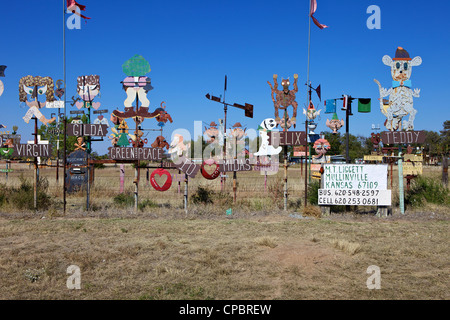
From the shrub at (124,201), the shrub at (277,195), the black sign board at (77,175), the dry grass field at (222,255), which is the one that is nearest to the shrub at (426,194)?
the dry grass field at (222,255)

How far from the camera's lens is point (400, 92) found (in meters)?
16.2

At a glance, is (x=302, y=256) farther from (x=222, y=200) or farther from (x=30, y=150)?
(x=30, y=150)

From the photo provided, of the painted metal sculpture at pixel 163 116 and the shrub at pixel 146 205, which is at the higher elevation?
the painted metal sculpture at pixel 163 116

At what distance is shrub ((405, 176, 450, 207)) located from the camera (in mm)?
15883

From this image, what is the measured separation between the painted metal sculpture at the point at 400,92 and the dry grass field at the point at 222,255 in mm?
4289

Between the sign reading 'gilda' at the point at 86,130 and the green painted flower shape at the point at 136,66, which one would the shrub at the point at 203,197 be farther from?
the green painted flower shape at the point at 136,66

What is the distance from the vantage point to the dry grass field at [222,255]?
6.95 metres

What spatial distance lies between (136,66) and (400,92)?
10.9 metres

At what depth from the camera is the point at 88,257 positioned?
→ 8.66m

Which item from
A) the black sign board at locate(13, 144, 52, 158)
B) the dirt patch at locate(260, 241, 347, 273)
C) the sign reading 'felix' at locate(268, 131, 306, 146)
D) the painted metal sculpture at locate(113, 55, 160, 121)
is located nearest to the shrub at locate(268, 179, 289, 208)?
the sign reading 'felix' at locate(268, 131, 306, 146)

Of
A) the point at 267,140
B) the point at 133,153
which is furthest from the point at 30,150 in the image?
the point at 267,140

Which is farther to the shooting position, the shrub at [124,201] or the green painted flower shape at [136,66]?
the shrub at [124,201]
